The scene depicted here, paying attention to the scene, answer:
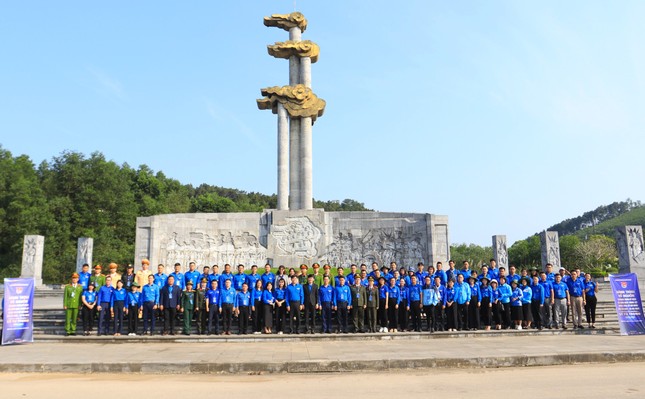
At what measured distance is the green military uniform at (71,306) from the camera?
955 cm

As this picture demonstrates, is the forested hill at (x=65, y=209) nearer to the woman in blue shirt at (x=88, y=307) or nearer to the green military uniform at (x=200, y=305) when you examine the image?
the woman in blue shirt at (x=88, y=307)

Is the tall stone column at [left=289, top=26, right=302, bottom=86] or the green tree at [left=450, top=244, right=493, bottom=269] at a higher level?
the tall stone column at [left=289, top=26, right=302, bottom=86]

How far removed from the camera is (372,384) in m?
5.60

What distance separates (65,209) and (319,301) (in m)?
23.7

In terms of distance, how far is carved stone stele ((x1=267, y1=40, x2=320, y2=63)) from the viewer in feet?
62.1

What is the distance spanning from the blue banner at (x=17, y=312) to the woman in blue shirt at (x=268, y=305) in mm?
4467

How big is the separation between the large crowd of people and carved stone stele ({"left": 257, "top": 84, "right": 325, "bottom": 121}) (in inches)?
365

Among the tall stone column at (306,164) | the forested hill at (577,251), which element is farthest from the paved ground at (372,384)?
the forested hill at (577,251)

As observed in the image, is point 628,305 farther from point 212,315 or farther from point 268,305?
point 212,315

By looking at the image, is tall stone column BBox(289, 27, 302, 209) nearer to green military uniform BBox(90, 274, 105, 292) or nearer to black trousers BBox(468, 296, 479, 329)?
green military uniform BBox(90, 274, 105, 292)

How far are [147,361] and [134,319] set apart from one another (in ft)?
11.4

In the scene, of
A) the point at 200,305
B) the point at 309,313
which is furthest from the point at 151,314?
the point at 309,313

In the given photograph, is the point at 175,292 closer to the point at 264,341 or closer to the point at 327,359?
the point at 264,341

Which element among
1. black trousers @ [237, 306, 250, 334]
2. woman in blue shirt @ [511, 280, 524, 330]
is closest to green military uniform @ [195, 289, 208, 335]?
black trousers @ [237, 306, 250, 334]
